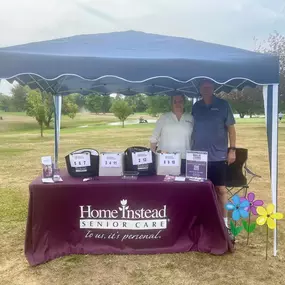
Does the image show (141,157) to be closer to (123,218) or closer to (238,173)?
(123,218)

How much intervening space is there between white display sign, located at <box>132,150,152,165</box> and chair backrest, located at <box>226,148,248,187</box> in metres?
1.40

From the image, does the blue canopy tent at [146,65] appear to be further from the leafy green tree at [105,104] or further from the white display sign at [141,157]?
the leafy green tree at [105,104]

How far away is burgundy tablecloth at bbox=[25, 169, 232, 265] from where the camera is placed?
284 centimetres

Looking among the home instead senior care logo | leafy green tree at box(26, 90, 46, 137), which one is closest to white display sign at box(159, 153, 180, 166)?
the home instead senior care logo

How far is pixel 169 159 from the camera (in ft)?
9.79

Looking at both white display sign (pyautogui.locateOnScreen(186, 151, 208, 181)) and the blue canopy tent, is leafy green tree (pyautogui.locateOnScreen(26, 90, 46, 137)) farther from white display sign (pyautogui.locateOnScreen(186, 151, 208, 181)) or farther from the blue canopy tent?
white display sign (pyautogui.locateOnScreen(186, 151, 208, 181))

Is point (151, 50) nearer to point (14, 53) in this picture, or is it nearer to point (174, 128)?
point (174, 128)

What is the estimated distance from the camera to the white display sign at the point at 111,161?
299cm

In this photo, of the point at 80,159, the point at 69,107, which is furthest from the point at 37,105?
the point at 80,159

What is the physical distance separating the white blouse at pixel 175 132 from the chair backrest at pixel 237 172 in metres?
1.03

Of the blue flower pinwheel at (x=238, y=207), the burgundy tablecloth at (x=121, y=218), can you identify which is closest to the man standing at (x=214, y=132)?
the blue flower pinwheel at (x=238, y=207)

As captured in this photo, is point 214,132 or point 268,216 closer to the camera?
point 268,216

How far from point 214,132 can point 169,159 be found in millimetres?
513

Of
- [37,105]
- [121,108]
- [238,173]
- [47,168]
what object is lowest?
[238,173]
